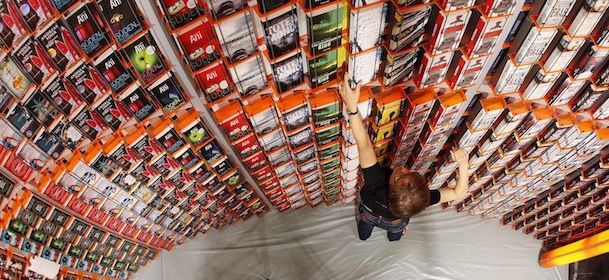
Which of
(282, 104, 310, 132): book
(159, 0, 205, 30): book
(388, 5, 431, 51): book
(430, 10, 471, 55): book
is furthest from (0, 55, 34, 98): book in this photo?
(430, 10, 471, 55): book

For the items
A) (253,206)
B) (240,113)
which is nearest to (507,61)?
(240,113)

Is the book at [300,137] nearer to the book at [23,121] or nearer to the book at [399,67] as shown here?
the book at [399,67]

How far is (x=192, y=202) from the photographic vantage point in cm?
270

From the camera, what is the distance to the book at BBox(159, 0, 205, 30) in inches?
50.7

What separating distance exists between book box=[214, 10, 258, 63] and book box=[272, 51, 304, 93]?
0.12 meters

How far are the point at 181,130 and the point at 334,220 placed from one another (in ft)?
6.49

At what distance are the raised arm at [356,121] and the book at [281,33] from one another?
1.03 feet

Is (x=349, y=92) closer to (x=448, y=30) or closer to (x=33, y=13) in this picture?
(x=448, y=30)

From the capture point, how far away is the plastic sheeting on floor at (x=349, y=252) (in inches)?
130

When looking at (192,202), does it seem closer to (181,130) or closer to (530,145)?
(181,130)

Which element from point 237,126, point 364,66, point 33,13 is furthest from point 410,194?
point 33,13

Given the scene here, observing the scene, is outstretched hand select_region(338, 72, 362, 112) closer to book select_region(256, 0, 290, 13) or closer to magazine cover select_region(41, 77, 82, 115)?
book select_region(256, 0, 290, 13)

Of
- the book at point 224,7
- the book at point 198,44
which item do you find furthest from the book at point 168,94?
the book at point 224,7

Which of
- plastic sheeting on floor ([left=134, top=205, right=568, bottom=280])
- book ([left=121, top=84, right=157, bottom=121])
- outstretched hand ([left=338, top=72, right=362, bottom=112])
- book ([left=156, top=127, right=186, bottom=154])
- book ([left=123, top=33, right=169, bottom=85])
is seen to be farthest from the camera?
plastic sheeting on floor ([left=134, top=205, right=568, bottom=280])
